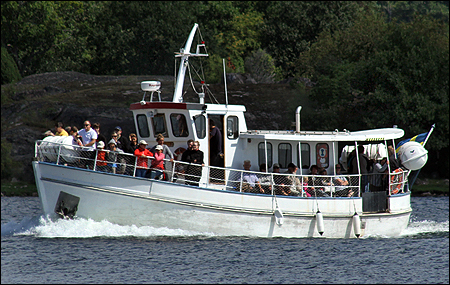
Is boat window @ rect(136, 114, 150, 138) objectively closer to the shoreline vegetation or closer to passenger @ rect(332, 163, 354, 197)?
passenger @ rect(332, 163, 354, 197)

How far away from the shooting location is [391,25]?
4169cm

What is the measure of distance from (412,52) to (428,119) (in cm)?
461

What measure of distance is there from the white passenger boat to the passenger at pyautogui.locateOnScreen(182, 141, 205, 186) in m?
0.06

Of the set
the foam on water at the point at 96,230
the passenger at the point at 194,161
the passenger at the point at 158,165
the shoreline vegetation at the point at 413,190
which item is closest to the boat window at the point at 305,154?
the passenger at the point at 194,161

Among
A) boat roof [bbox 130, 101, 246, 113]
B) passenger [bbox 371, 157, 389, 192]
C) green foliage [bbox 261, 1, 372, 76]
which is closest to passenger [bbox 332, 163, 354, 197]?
passenger [bbox 371, 157, 389, 192]

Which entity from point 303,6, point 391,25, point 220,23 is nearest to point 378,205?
point 391,25

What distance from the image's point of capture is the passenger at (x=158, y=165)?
1670 cm

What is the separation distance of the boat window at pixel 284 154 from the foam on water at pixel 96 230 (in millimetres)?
3773

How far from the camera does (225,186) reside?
17.5 m

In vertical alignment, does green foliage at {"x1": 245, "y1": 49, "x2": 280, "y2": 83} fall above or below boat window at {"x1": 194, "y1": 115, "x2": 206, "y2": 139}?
above

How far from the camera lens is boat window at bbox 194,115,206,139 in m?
A: 18.0

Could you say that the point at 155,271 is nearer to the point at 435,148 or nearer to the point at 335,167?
the point at 335,167

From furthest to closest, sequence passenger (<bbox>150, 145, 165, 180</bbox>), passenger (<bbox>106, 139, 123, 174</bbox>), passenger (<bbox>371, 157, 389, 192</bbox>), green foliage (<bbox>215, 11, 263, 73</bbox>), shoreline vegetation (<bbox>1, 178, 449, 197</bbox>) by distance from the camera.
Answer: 1. green foliage (<bbox>215, 11, 263, 73</bbox>)
2. shoreline vegetation (<bbox>1, 178, 449, 197</bbox>)
3. passenger (<bbox>371, 157, 389, 192</bbox>)
4. passenger (<bbox>150, 145, 165, 180</bbox>)
5. passenger (<bbox>106, 139, 123, 174</bbox>)

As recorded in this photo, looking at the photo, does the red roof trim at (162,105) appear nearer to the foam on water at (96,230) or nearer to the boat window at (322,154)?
the foam on water at (96,230)
